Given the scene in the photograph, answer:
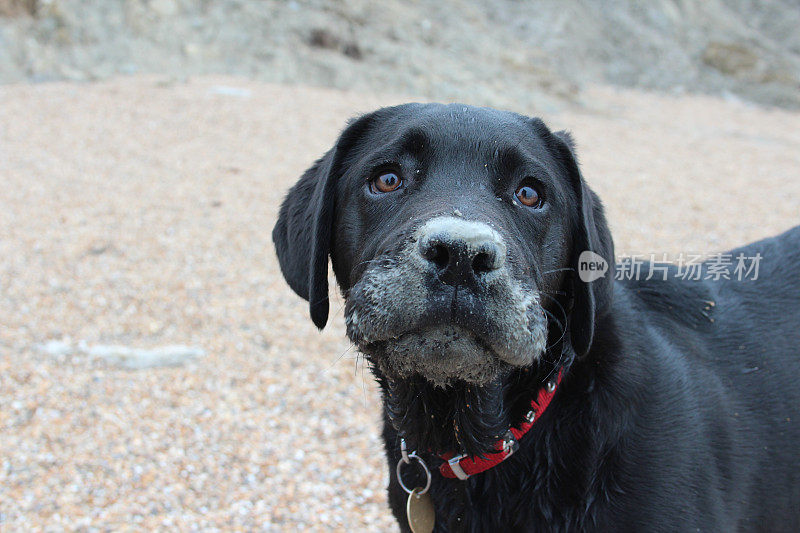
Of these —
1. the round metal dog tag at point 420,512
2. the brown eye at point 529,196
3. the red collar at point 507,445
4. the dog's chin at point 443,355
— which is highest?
the brown eye at point 529,196

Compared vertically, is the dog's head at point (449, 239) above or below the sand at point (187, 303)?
above

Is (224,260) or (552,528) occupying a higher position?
(552,528)

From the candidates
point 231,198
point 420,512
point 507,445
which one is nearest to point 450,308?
point 507,445

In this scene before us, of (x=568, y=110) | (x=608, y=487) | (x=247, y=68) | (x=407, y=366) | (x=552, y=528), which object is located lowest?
(x=247, y=68)

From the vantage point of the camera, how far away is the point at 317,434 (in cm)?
396

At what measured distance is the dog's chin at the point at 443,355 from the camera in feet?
5.68

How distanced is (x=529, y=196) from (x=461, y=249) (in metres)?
0.68

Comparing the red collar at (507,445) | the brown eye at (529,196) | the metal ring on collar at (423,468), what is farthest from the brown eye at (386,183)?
the metal ring on collar at (423,468)

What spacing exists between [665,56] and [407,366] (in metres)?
22.4

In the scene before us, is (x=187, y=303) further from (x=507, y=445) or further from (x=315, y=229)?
(x=507, y=445)

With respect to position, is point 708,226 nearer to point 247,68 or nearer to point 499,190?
point 499,190

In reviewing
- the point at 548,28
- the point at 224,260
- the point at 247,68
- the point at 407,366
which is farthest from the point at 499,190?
the point at 548,28

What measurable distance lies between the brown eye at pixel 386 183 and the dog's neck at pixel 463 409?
641 millimetres

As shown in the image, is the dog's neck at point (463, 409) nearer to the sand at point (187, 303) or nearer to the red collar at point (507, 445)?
the red collar at point (507, 445)
